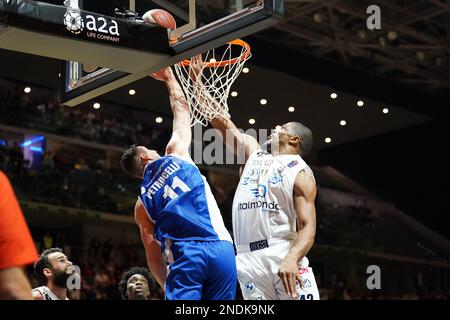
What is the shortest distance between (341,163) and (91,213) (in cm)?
726

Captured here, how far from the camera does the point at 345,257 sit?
1897cm

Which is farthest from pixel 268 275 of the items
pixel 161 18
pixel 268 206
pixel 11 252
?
pixel 11 252

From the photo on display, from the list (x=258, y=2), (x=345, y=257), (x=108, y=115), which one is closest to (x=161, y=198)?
(x=258, y=2)

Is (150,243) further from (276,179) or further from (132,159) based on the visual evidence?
(276,179)

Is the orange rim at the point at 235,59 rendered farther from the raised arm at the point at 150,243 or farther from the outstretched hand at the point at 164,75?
the raised arm at the point at 150,243

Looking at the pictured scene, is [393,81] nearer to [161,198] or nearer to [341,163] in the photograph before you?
[341,163]

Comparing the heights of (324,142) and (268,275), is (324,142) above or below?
above

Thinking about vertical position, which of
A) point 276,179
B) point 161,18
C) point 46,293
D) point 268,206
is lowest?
point 46,293

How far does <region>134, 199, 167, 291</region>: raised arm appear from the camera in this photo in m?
4.55

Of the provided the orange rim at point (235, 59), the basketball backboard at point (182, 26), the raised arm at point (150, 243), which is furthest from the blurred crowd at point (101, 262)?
the raised arm at point (150, 243)

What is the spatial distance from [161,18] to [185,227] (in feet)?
4.86

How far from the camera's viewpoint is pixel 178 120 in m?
4.81

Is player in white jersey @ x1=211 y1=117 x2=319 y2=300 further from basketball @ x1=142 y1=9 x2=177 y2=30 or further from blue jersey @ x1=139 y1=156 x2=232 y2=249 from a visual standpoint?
basketball @ x1=142 y1=9 x2=177 y2=30

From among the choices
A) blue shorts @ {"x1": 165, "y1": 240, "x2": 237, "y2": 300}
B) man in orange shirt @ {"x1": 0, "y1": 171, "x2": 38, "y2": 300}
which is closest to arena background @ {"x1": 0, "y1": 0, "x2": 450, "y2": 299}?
Result: blue shorts @ {"x1": 165, "y1": 240, "x2": 237, "y2": 300}
